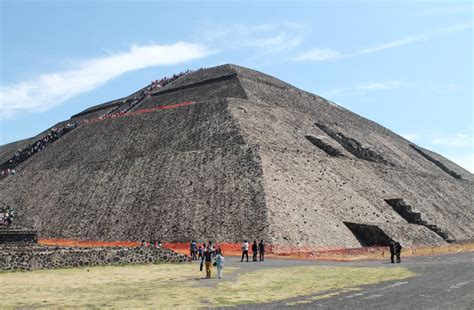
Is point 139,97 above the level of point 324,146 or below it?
above

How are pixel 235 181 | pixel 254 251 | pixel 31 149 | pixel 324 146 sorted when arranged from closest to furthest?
Answer: 1. pixel 254 251
2. pixel 235 181
3. pixel 324 146
4. pixel 31 149

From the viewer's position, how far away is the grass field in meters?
16.9

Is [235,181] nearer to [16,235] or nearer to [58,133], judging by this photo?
[16,235]

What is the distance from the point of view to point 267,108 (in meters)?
62.6

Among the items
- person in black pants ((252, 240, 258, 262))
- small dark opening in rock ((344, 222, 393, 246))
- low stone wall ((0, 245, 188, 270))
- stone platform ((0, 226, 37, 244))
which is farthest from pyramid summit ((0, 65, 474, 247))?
low stone wall ((0, 245, 188, 270))

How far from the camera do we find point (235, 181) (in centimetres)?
4238

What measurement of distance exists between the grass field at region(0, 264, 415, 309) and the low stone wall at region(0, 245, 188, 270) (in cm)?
99

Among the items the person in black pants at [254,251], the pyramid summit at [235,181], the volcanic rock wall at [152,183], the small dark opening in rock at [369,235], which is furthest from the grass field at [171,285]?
the small dark opening in rock at [369,235]

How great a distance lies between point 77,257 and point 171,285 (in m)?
9.53

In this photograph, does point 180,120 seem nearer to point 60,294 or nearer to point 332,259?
point 332,259

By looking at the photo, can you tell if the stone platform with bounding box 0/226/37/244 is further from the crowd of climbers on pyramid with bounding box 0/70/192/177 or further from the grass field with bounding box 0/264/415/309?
the crowd of climbers on pyramid with bounding box 0/70/192/177

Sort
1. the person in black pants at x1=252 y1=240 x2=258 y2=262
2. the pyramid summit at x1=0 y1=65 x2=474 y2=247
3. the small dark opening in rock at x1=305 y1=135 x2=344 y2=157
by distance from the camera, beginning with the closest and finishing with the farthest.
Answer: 1. the person in black pants at x1=252 y1=240 x2=258 y2=262
2. the pyramid summit at x1=0 y1=65 x2=474 y2=247
3. the small dark opening in rock at x1=305 y1=135 x2=344 y2=157

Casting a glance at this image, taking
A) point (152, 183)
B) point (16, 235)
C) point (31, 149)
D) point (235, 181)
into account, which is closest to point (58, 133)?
point (31, 149)

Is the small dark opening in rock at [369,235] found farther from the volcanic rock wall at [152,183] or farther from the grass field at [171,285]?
the grass field at [171,285]
